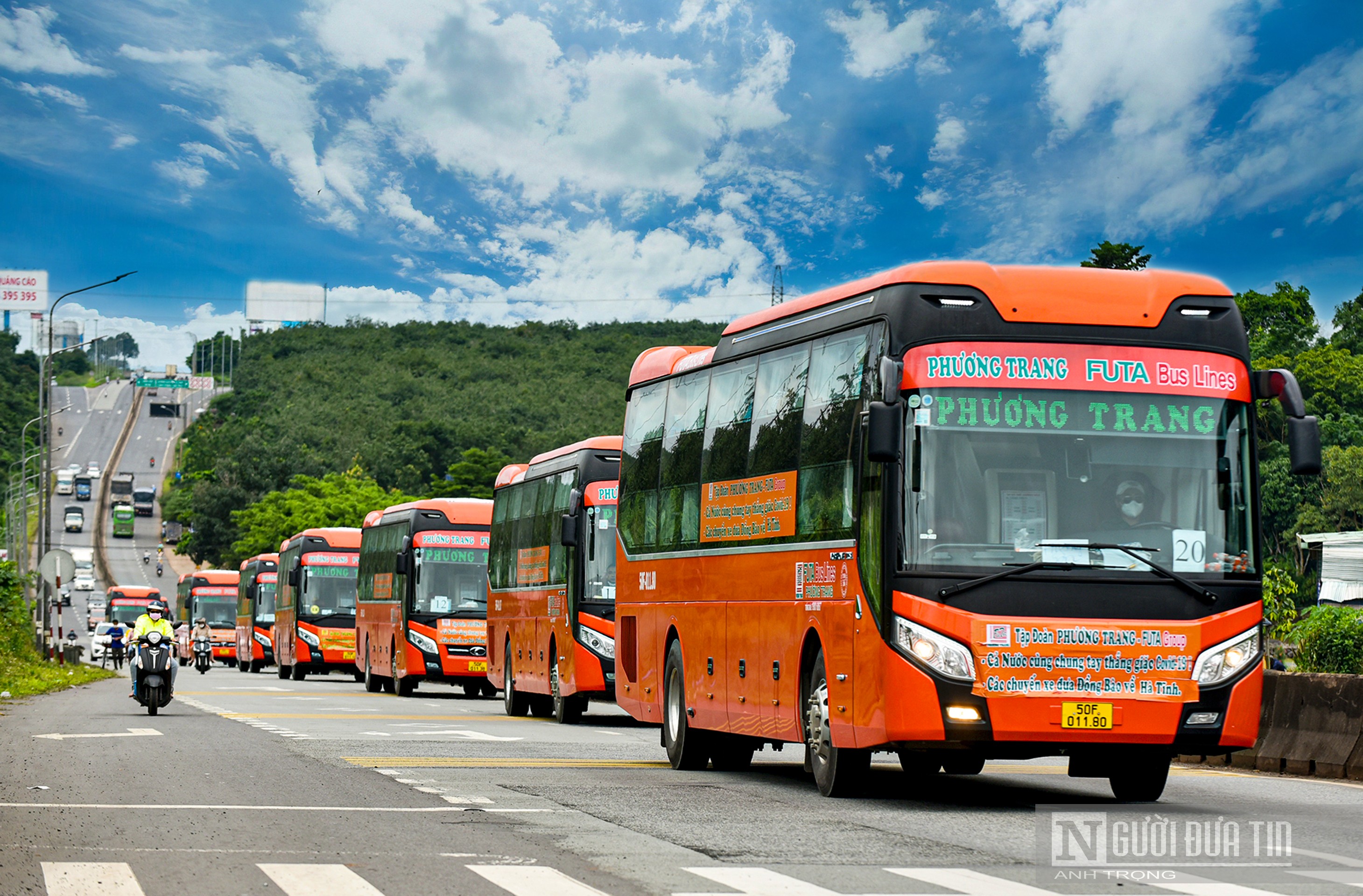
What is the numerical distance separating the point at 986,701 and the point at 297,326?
577ft

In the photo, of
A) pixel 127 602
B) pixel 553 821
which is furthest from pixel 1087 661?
pixel 127 602

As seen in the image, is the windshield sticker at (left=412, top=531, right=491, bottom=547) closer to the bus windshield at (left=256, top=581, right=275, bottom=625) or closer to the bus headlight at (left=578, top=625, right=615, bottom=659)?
the bus headlight at (left=578, top=625, right=615, bottom=659)

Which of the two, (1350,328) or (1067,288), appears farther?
(1350,328)

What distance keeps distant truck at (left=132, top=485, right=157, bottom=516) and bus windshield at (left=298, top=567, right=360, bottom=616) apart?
115m

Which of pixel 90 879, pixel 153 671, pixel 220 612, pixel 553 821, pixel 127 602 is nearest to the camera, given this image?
pixel 90 879

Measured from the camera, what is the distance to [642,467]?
18.2 metres

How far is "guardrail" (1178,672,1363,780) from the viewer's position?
16.6 metres

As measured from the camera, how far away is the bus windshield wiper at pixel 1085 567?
11.9 m

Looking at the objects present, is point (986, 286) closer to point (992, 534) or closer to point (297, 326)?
point (992, 534)

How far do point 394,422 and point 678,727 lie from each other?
125 metres

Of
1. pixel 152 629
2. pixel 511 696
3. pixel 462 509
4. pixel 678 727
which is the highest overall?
pixel 462 509

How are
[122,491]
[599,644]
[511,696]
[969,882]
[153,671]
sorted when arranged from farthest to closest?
[122,491] → [511,696] → [153,671] → [599,644] → [969,882]

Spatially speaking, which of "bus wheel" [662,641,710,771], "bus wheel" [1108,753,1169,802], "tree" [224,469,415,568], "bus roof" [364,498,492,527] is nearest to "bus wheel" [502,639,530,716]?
"bus roof" [364,498,492,527]

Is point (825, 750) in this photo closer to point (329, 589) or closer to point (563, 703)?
point (563, 703)
